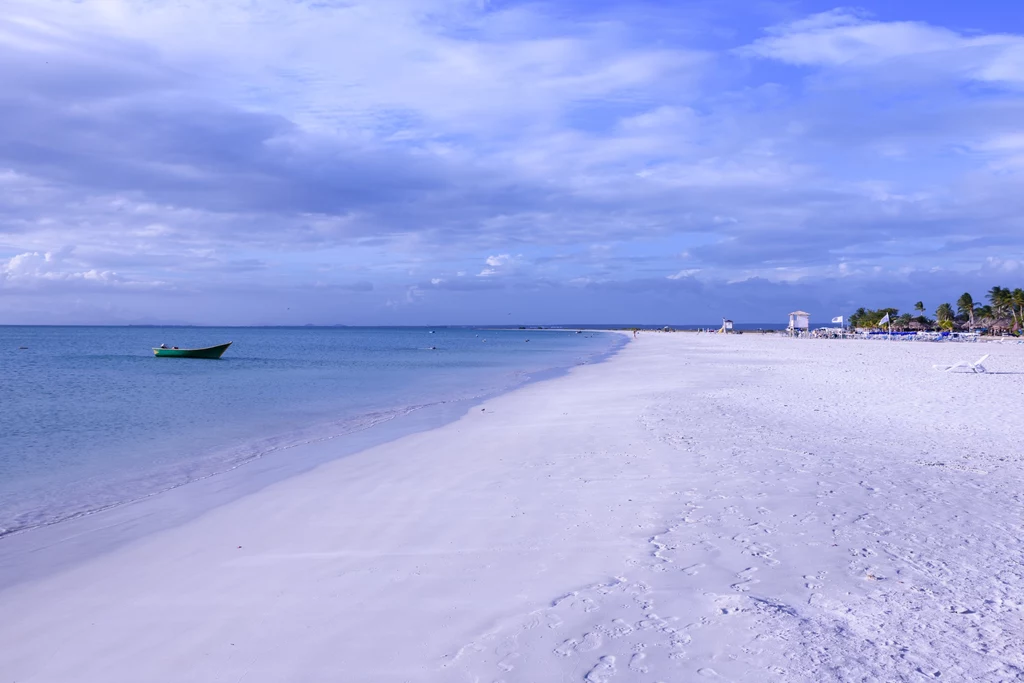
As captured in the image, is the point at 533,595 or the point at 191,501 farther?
the point at 191,501

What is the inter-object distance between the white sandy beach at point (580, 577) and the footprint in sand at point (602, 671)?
0.02 m

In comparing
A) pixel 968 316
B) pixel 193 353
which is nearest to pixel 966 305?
pixel 968 316

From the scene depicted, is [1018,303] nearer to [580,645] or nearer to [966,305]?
[966,305]

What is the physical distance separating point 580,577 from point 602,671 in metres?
1.42

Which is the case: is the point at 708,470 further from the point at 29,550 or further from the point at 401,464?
the point at 29,550

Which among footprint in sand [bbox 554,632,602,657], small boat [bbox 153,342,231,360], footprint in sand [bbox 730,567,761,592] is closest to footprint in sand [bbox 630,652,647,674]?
footprint in sand [bbox 554,632,602,657]

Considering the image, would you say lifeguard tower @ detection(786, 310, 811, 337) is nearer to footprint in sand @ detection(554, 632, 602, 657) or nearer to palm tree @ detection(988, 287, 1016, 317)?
palm tree @ detection(988, 287, 1016, 317)

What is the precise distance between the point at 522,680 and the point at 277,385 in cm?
2561

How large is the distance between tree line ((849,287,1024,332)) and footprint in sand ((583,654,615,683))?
9044cm

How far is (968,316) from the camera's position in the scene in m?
101

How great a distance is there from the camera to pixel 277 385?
27.6m

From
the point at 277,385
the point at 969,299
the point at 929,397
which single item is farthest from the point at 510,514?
the point at 969,299

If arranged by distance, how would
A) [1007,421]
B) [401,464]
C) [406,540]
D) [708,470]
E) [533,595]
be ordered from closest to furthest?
[533,595]
[406,540]
[708,470]
[401,464]
[1007,421]

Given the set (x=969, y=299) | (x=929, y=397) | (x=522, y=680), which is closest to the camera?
(x=522, y=680)
